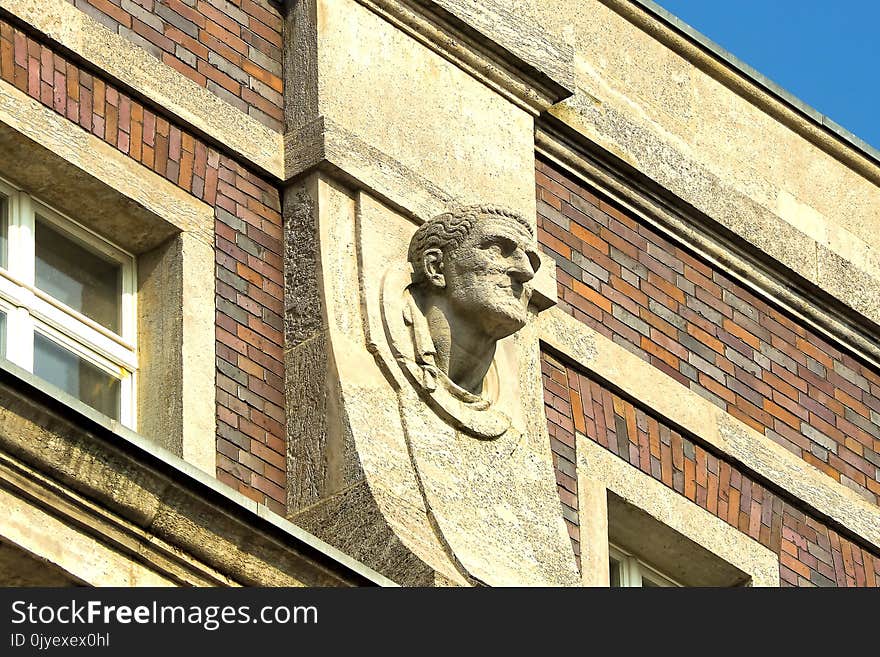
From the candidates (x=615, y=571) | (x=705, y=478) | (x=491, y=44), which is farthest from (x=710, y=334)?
(x=491, y=44)

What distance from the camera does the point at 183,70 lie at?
12266 mm

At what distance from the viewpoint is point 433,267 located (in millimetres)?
12195

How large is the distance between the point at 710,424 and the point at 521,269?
2.05 m

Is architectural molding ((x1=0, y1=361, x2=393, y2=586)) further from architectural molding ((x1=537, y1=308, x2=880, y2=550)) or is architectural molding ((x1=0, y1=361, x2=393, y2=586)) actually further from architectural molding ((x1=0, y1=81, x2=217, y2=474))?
architectural molding ((x1=537, y1=308, x2=880, y2=550))

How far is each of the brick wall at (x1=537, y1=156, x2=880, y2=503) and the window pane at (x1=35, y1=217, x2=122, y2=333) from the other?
89.3 inches

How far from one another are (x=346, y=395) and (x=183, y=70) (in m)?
1.44

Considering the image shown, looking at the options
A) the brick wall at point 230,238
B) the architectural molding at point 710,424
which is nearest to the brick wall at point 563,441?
the architectural molding at point 710,424

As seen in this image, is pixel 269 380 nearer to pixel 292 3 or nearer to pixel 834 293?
pixel 292 3

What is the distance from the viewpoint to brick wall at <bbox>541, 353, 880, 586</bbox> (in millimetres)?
13258

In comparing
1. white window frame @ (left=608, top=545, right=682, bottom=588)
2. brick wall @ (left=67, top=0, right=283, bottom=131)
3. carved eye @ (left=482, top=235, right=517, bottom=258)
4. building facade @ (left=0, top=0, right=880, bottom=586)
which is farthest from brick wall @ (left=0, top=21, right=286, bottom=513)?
white window frame @ (left=608, top=545, right=682, bottom=588)

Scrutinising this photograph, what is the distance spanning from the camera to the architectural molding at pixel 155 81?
11.8 m

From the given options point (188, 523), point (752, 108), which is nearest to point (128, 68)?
point (188, 523)

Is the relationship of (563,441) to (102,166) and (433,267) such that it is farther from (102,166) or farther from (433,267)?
(102,166)

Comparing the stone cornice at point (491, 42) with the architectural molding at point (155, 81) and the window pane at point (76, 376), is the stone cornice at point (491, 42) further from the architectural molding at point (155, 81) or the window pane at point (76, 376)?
the window pane at point (76, 376)
